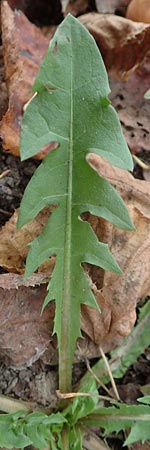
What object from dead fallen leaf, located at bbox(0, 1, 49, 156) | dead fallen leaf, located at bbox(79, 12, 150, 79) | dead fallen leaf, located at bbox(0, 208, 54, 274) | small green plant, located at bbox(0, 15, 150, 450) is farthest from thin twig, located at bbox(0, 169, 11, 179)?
dead fallen leaf, located at bbox(79, 12, 150, 79)

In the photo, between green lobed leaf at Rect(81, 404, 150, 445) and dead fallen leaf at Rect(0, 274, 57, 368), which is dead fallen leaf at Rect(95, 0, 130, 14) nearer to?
dead fallen leaf at Rect(0, 274, 57, 368)

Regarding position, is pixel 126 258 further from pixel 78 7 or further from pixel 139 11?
pixel 78 7

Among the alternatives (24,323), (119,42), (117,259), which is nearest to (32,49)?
(119,42)

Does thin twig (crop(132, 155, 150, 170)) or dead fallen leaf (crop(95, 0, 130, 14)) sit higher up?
dead fallen leaf (crop(95, 0, 130, 14))

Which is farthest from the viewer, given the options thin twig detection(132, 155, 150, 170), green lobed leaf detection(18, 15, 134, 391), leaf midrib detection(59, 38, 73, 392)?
thin twig detection(132, 155, 150, 170)

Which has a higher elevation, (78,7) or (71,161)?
(78,7)

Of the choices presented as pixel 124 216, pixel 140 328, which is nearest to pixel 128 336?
pixel 140 328

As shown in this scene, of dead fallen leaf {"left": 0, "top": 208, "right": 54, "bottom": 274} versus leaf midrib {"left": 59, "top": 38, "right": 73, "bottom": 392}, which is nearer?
leaf midrib {"left": 59, "top": 38, "right": 73, "bottom": 392}
